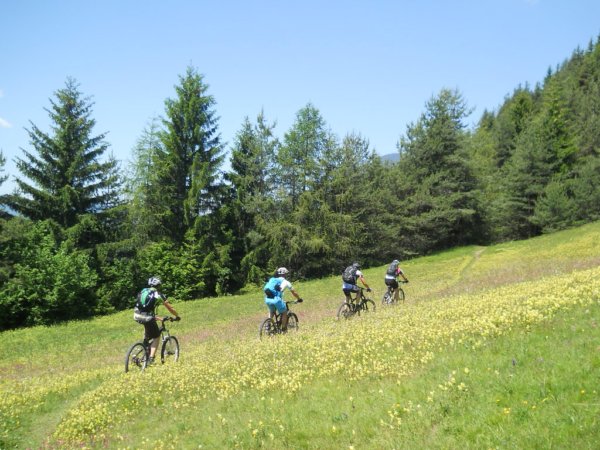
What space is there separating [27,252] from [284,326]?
28436mm

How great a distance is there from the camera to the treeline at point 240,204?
3916 cm

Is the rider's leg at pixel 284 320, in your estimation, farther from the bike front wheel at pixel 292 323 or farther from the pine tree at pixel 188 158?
the pine tree at pixel 188 158

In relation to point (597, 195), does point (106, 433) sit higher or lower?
lower

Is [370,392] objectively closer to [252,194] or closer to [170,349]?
[170,349]

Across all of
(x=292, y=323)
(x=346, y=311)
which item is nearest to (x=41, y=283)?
(x=292, y=323)

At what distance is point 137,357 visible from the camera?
1465 cm

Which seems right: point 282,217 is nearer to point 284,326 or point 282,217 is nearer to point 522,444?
point 284,326

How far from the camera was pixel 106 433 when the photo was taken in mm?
9391

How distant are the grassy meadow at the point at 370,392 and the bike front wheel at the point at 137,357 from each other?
2.20 ft

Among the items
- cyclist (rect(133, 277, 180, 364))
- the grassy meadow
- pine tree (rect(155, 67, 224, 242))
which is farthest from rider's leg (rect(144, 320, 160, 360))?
pine tree (rect(155, 67, 224, 242))

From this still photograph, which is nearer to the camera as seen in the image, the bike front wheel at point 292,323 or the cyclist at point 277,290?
the cyclist at point 277,290

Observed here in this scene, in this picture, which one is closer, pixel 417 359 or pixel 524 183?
pixel 417 359

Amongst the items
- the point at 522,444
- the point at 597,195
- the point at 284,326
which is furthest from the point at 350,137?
the point at 522,444

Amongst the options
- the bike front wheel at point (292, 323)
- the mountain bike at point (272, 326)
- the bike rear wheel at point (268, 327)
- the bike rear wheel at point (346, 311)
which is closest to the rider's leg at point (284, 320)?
the mountain bike at point (272, 326)
